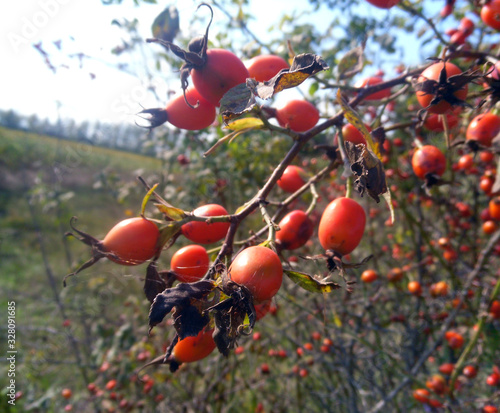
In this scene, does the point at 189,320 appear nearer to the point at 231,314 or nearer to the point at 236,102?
the point at 231,314

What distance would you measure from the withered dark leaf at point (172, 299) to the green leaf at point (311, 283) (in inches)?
7.6

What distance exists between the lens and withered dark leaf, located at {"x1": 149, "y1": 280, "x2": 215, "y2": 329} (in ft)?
1.89

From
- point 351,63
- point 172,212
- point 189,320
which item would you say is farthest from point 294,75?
point 351,63

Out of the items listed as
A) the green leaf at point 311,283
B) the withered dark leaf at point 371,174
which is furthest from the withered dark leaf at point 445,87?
the green leaf at point 311,283

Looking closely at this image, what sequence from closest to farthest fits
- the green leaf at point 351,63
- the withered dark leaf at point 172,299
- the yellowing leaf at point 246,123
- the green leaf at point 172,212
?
the withered dark leaf at point 172,299, the green leaf at point 172,212, the yellowing leaf at point 246,123, the green leaf at point 351,63

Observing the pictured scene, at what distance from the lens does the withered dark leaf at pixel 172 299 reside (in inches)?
22.7

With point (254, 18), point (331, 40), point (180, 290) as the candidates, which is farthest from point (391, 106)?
point (180, 290)

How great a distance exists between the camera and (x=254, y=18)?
255cm

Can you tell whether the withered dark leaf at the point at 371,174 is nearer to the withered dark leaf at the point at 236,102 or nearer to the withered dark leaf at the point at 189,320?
the withered dark leaf at the point at 236,102

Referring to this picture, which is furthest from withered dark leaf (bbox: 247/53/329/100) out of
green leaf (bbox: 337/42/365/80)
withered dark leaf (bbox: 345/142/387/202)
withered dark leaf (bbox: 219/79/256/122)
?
green leaf (bbox: 337/42/365/80)

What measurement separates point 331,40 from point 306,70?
262 cm

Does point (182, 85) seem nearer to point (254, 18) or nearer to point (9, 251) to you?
point (254, 18)

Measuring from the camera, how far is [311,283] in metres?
0.66

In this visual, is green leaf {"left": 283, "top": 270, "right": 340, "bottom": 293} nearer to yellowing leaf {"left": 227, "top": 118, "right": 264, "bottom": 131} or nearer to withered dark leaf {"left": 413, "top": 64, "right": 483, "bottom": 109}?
yellowing leaf {"left": 227, "top": 118, "right": 264, "bottom": 131}
